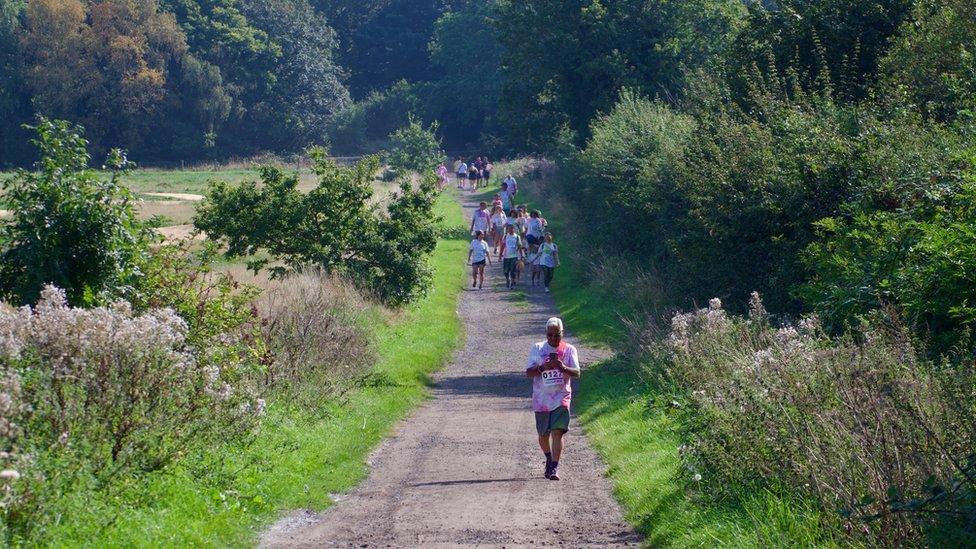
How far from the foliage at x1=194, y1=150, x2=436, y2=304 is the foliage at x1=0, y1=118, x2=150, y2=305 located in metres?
9.56

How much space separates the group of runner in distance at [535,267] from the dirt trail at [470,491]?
24.1 inches

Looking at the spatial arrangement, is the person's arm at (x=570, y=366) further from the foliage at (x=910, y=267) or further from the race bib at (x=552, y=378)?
the foliage at (x=910, y=267)

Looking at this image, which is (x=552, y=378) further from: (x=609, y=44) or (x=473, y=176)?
Answer: (x=473, y=176)

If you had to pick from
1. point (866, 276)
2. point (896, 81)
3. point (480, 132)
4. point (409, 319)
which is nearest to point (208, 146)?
point (480, 132)

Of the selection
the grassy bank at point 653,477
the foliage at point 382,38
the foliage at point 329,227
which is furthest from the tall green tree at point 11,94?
the grassy bank at point 653,477

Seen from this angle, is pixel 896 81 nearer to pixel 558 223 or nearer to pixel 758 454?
pixel 758 454

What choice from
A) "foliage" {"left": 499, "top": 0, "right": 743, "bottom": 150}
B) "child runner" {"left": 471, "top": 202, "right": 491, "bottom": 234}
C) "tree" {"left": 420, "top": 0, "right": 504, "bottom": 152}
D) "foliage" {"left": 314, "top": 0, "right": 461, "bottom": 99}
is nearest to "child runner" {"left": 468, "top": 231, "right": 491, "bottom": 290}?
"child runner" {"left": 471, "top": 202, "right": 491, "bottom": 234}

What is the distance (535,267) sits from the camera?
31.0 m

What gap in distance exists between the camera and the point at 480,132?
8919cm

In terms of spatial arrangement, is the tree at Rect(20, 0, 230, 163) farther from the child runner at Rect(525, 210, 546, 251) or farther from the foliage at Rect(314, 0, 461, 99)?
the child runner at Rect(525, 210, 546, 251)

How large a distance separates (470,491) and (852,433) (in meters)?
4.51

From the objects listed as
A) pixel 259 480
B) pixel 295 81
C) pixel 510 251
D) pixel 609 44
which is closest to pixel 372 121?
pixel 295 81

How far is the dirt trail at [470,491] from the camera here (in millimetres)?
9648

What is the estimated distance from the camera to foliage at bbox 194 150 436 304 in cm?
2283
